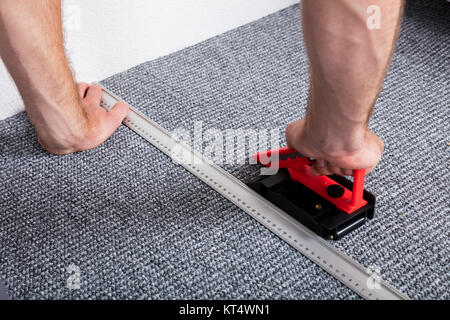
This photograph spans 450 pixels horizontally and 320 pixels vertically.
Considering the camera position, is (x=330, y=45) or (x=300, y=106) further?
(x=300, y=106)

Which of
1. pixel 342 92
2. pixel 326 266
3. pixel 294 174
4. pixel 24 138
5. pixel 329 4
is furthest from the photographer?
pixel 24 138

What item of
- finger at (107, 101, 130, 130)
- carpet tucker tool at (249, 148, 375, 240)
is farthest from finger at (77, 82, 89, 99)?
carpet tucker tool at (249, 148, 375, 240)

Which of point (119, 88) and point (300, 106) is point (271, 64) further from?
point (119, 88)

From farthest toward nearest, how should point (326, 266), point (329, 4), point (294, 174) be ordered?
1. point (294, 174)
2. point (326, 266)
3. point (329, 4)

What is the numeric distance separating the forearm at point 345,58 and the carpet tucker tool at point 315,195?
0.66ft

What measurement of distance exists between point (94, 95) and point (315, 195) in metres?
0.80

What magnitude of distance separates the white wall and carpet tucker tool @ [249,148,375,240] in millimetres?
727

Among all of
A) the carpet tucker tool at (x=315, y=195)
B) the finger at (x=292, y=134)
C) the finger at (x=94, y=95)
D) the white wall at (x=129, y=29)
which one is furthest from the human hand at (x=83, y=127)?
the finger at (x=292, y=134)

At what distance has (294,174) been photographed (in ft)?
4.57

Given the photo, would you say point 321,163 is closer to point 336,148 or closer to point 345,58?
point 336,148

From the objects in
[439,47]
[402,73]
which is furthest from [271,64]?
[439,47]

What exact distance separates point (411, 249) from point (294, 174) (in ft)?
1.04

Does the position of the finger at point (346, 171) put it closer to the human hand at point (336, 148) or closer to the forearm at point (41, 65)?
the human hand at point (336, 148)

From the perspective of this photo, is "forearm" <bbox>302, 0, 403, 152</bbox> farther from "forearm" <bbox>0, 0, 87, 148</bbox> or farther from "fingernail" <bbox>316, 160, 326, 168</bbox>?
"forearm" <bbox>0, 0, 87, 148</bbox>
